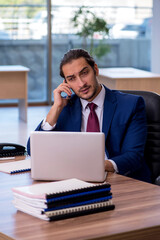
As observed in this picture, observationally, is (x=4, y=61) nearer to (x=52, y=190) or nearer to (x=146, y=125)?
(x=146, y=125)

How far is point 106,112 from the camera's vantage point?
2611 millimetres

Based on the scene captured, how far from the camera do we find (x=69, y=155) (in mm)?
2031

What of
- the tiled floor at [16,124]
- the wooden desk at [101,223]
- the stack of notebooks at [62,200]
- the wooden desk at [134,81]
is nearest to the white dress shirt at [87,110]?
the wooden desk at [101,223]

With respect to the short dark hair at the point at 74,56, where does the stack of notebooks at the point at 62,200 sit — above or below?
below

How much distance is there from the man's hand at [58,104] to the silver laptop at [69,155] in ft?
1.98

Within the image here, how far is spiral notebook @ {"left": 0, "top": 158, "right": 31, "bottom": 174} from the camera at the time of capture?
2.31m

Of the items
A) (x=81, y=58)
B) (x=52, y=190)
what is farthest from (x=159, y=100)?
(x=52, y=190)

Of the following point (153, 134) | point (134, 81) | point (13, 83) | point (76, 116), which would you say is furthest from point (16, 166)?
point (13, 83)

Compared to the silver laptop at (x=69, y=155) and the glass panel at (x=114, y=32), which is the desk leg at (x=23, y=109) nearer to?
the glass panel at (x=114, y=32)

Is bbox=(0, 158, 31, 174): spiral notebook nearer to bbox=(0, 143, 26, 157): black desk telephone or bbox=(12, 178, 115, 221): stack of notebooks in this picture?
bbox=(0, 143, 26, 157): black desk telephone

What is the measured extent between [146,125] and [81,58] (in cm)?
53

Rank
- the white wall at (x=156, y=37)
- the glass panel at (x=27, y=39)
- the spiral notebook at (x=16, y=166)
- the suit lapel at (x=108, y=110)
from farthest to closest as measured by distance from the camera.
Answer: the glass panel at (x=27, y=39) → the white wall at (x=156, y=37) → the suit lapel at (x=108, y=110) → the spiral notebook at (x=16, y=166)

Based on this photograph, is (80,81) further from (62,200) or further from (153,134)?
(62,200)

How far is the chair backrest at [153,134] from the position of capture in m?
2.72
